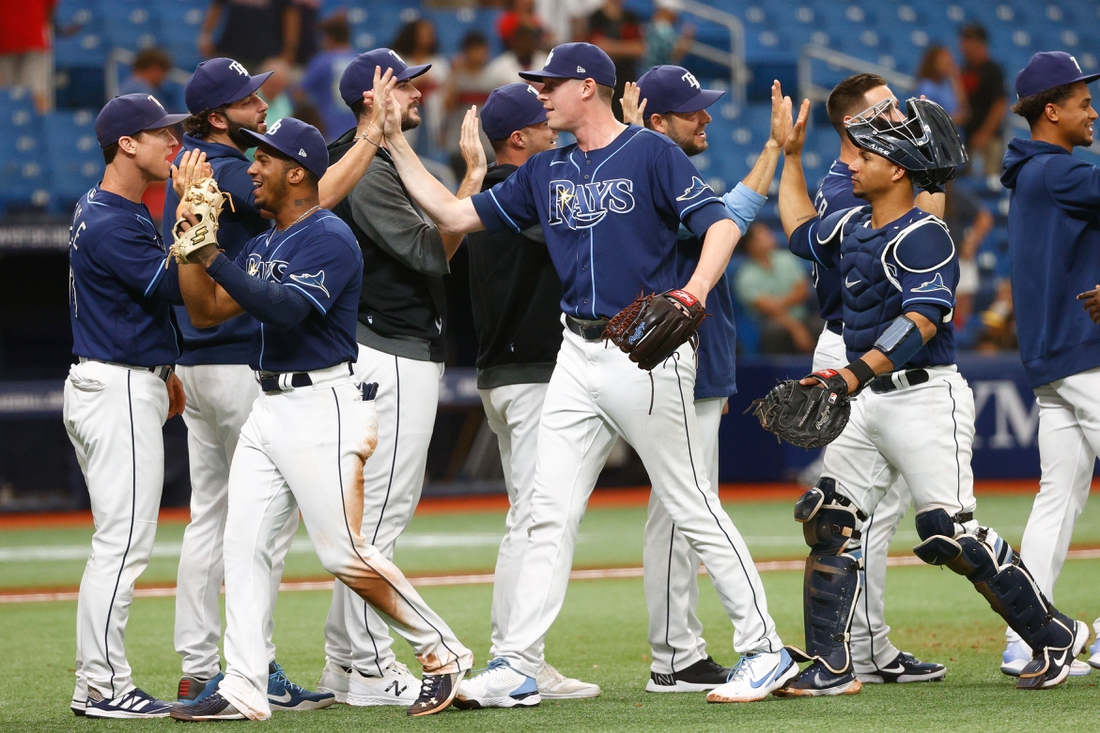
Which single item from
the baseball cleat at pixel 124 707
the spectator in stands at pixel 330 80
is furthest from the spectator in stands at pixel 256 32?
the baseball cleat at pixel 124 707

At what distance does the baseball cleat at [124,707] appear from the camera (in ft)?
15.2

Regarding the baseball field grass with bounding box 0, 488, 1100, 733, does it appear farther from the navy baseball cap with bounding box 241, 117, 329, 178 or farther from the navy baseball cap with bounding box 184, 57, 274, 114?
the navy baseball cap with bounding box 184, 57, 274, 114

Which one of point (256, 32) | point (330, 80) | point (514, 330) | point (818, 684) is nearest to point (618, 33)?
point (330, 80)

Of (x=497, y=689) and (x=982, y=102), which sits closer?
(x=497, y=689)

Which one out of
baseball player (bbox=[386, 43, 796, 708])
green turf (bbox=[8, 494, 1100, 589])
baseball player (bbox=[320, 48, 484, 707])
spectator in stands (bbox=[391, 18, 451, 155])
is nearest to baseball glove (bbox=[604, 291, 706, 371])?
baseball player (bbox=[386, 43, 796, 708])

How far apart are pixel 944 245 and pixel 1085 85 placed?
1.33 meters

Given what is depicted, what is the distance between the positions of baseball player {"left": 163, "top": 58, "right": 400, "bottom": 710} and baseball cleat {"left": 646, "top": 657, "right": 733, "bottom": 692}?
1.21 m

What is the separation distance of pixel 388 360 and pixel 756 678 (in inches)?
68.4

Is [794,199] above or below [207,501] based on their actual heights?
above

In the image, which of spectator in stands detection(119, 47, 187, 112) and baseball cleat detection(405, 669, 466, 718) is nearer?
baseball cleat detection(405, 669, 466, 718)

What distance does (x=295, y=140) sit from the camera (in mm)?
4504

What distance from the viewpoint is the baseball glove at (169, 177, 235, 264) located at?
427 centimetres

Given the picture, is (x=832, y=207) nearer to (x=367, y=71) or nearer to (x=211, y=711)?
(x=367, y=71)

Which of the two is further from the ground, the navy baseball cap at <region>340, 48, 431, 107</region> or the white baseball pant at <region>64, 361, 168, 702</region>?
the navy baseball cap at <region>340, 48, 431, 107</region>
